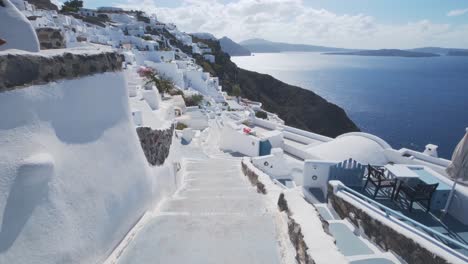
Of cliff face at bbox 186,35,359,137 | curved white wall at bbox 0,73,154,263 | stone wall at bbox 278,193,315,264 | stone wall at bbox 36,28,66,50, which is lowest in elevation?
cliff face at bbox 186,35,359,137

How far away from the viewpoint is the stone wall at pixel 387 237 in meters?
6.18

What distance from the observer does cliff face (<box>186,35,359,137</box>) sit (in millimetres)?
72938

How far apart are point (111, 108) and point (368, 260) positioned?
6318 millimetres

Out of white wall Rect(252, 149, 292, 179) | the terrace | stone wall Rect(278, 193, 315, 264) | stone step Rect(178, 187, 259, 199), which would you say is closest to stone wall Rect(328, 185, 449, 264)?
the terrace

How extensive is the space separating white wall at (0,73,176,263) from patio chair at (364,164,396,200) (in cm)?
716

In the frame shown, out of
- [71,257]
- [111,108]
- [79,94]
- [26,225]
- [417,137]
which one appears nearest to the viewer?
[26,225]

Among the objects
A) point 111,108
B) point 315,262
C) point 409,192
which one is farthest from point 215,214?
point 409,192

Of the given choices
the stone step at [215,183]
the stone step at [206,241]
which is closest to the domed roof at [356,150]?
the stone step at [215,183]

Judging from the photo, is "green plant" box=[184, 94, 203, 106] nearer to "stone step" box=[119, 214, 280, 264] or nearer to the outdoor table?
the outdoor table

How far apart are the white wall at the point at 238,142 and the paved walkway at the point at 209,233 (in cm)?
919

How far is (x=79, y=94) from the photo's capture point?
450 cm

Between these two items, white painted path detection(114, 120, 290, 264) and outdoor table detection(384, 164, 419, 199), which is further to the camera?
outdoor table detection(384, 164, 419, 199)

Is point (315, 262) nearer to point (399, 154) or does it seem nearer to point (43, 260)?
point (43, 260)

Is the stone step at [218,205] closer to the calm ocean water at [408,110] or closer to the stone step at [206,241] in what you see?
the stone step at [206,241]
